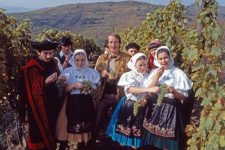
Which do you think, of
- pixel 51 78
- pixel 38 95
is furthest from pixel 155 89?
pixel 38 95

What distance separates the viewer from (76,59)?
11.3 ft

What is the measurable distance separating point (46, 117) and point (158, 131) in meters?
1.76

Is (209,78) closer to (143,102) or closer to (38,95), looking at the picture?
(143,102)

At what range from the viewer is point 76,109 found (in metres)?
3.32

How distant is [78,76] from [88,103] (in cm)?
49

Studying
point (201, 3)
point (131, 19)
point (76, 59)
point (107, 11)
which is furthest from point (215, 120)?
point (107, 11)

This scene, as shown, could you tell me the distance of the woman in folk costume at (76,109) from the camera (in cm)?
326

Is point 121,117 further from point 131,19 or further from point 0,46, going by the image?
point 131,19

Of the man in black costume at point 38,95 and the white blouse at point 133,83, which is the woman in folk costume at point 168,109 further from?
the man in black costume at point 38,95

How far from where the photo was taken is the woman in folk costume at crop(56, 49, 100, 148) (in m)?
3.26

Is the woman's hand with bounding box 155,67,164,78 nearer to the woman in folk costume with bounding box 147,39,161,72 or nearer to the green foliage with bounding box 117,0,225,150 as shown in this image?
the green foliage with bounding box 117,0,225,150

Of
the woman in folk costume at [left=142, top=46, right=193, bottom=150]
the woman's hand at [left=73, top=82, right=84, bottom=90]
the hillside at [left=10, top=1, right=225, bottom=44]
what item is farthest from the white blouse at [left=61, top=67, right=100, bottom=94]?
the hillside at [left=10, top=1, right=225, bottom=44]

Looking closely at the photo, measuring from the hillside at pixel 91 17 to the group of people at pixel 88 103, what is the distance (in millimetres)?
69121

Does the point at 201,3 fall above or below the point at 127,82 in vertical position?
above
